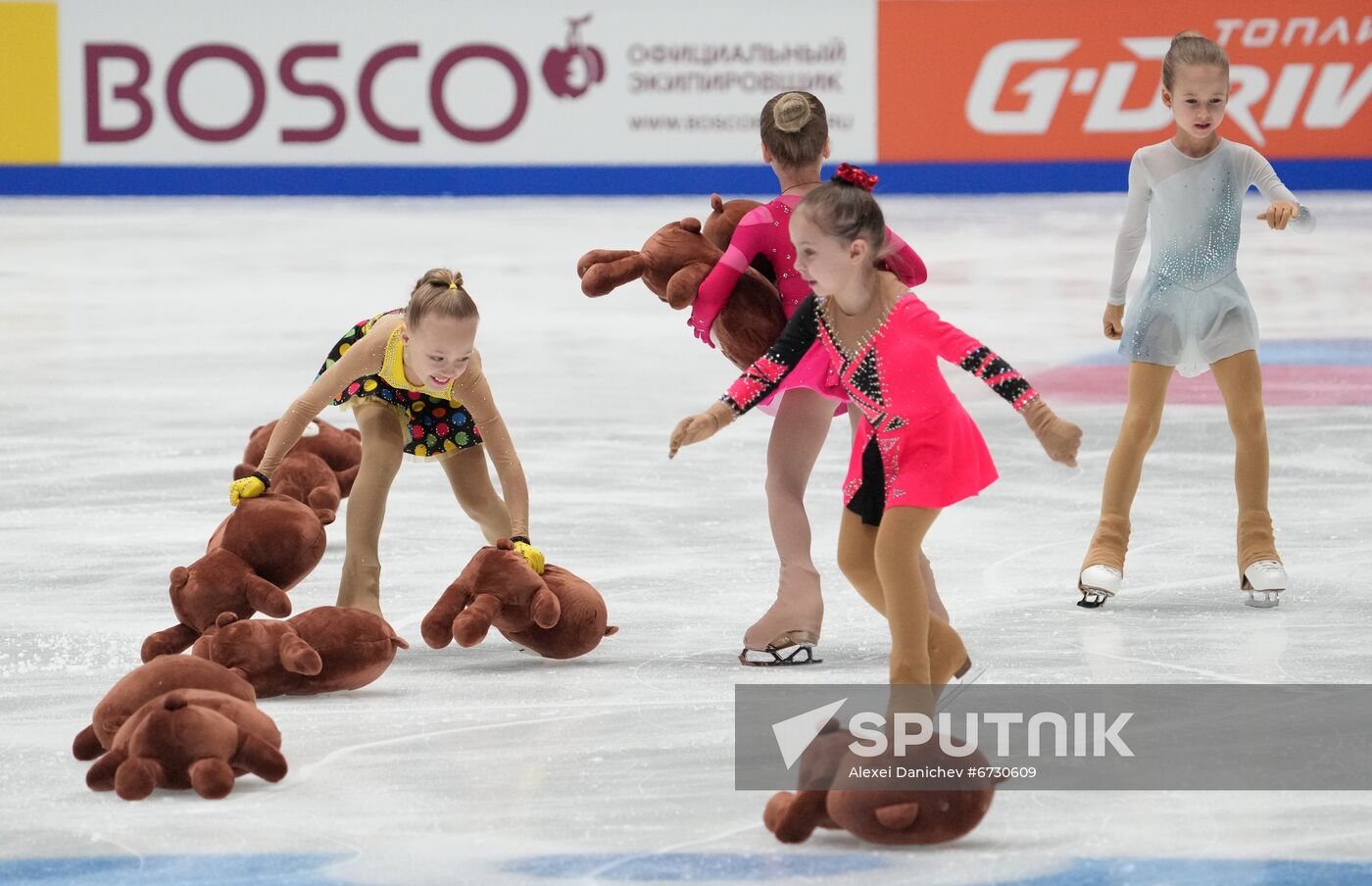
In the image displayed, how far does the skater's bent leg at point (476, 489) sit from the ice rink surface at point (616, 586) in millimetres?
238

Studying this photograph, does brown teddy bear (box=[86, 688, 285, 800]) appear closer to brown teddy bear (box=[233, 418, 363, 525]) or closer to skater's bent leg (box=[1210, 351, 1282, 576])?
brown teddy bear (box=[233, 418, 363, 525])

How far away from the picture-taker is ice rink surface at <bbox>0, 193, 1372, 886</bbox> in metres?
2.62

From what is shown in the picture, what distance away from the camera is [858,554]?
3.17 meters

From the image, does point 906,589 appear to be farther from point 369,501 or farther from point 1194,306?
point 1194,306

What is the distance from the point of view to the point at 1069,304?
30.1ft

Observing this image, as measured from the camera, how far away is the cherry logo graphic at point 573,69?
14.9 meters

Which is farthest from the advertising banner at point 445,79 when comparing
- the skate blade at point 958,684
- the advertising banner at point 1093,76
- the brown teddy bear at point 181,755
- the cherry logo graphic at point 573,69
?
the brown teddy bear at point 181,755

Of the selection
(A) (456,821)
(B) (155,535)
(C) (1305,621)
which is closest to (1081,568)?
(C) (1305,621)

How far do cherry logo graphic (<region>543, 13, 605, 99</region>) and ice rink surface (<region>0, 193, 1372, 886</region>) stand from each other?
5060 mm

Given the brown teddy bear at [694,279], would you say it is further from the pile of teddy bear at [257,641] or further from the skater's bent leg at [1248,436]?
the skater's bent leg at [1248,436]

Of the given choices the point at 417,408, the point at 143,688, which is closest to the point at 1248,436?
the point at 417,408

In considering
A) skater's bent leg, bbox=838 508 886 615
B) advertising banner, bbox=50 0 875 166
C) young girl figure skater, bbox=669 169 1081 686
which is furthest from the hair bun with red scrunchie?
advertising banner, bbox=50 0 875 166

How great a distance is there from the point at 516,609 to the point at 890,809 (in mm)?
1197

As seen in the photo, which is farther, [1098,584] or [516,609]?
[1098,584]
